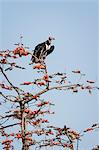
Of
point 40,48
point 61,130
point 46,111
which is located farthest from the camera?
point 40,48

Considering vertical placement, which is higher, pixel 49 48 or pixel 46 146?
pixel 49 48

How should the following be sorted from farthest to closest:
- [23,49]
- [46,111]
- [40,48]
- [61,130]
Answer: [40,48]
[46,111]
[61,130]
[23,49]

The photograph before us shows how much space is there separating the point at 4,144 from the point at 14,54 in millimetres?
2087

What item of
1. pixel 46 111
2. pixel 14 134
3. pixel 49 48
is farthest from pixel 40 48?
pixel 14 134

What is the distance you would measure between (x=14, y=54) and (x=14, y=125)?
144 cm

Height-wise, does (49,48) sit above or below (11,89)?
above

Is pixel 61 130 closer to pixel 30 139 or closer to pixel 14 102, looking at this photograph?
pixel 30 139

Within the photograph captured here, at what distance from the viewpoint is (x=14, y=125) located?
6656 millimetres

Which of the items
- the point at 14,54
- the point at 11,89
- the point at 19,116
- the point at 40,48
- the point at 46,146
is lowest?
the point at 46,146

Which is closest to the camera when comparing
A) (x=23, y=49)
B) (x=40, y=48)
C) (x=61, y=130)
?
(x=23, y=49)

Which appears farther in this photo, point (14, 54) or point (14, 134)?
point (14, 134)

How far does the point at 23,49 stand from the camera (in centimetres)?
639

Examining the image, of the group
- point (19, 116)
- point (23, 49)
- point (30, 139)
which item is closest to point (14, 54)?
point (23, 49)

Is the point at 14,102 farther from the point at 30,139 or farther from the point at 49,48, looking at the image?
the point at 49,48
